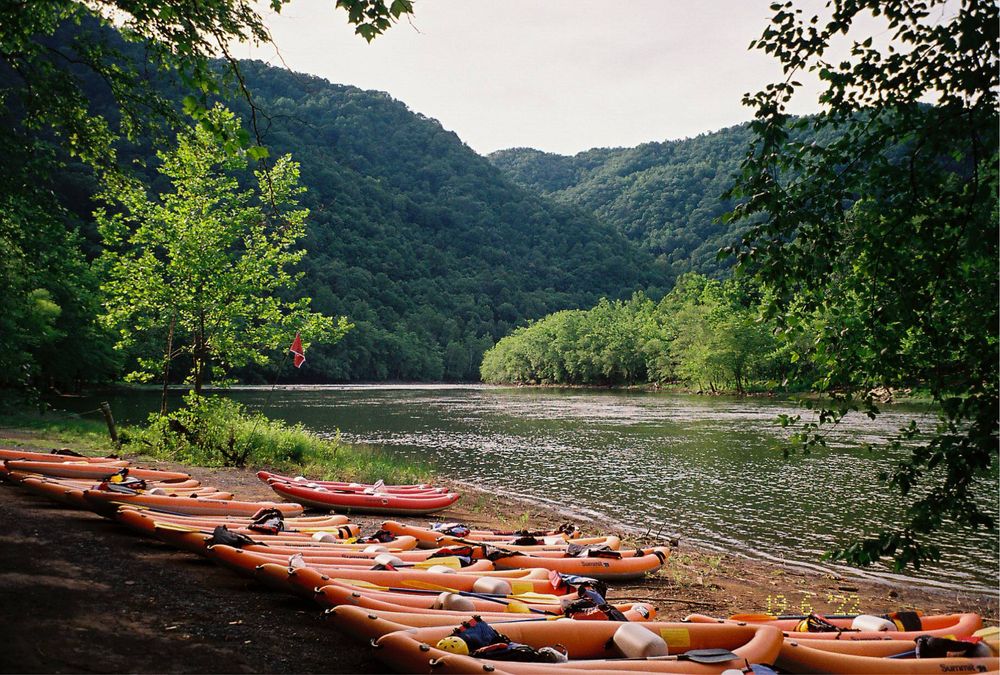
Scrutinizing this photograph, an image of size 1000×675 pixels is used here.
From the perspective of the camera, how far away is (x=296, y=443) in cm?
1656

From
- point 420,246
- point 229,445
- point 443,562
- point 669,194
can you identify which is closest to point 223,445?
point 229,445

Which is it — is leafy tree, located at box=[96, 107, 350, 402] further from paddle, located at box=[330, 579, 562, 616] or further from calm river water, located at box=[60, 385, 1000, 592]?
paddle, located at box=[330, 579, 562, 616]

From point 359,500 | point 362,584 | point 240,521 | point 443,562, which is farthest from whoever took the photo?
point 359,500

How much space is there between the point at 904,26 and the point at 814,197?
1.04 metres

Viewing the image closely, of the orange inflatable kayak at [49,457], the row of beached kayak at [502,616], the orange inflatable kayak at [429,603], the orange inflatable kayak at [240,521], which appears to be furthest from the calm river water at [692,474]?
the orange inflatable kayak at [49,457]

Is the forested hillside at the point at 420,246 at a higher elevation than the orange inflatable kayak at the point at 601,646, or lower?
higher

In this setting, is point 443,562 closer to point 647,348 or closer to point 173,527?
point 173,527

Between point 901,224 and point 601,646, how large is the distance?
3376 mm

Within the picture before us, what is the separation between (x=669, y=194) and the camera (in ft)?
506

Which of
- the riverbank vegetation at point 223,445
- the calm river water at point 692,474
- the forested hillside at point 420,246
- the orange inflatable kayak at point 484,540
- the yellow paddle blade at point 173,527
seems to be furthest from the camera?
the forested hillside at point 420,246

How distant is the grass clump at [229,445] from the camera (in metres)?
14.5

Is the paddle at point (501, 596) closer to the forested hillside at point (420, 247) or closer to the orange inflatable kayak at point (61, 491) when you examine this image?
the orange inflatable kayak at point (61, 491)

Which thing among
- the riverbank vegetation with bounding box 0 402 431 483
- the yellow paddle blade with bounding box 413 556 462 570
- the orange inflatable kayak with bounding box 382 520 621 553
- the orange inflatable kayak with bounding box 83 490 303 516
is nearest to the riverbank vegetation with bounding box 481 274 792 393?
the riverbank vegetation with bounding box 0 402 431 483

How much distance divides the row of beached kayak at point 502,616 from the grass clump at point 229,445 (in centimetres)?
623
